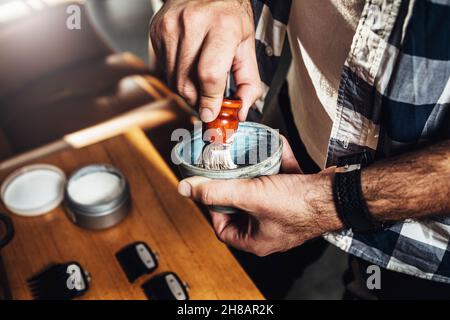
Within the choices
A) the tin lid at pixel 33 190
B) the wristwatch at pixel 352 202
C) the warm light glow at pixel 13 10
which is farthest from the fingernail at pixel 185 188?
the warm light glow at pixel 13 10

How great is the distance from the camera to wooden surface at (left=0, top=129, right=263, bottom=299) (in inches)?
49.8

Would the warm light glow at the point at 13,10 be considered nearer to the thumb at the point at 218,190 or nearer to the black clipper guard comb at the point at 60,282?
the black clipper guard comb at the point at 60,282

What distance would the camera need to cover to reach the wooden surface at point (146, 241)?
1264mm

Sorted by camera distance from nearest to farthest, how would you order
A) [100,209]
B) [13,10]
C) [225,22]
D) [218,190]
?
[218,190] → [225,22] → [100,209] → [13,10]

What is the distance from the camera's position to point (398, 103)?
0.95 m

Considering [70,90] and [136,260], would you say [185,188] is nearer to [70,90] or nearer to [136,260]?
[136,260]

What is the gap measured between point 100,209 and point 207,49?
66cm

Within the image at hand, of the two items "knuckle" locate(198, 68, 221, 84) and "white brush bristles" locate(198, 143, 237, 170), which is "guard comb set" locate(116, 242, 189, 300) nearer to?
"white brush bristles" locate(198, 143, 237, 170)

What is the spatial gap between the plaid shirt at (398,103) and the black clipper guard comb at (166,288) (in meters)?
0.44

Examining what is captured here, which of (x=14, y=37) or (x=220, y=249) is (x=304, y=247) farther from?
(x=14, y=37)

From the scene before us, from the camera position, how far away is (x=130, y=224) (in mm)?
1431

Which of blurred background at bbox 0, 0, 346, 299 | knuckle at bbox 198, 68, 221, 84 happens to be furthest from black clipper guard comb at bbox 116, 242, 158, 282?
blurred background at bbox 0, 0, 346, 299

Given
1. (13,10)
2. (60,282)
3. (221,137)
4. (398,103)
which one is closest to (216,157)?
(221,137)

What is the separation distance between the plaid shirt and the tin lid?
0.95 metres
